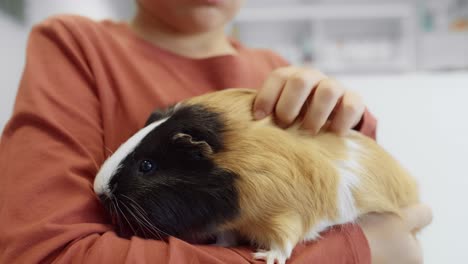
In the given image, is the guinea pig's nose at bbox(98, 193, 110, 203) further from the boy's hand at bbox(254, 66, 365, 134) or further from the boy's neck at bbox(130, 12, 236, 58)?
the boy's neck at bbox(130, 12, 236, 58)

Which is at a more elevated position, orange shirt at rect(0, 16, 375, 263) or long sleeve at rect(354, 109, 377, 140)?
orange shirt at rect(0, 16, 375, 263)

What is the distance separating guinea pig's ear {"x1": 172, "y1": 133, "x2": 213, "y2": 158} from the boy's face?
13.8 inches

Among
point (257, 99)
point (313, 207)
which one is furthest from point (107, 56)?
point (313, 207)

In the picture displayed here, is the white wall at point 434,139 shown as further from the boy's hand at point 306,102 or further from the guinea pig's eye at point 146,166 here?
the guinea pig's eye at point 146,166

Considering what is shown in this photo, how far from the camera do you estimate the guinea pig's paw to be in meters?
0.68

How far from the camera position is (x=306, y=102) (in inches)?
31.1

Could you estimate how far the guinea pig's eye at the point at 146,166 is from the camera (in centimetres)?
75

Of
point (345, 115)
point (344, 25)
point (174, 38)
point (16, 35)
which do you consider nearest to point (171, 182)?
point (345, 115)

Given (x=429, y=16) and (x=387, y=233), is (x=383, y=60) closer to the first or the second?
(x=429, y=16)

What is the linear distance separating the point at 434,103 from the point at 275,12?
6.25 ft

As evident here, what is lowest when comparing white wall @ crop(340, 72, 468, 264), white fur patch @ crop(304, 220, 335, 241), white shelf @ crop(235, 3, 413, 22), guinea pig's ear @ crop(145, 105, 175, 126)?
white wall @ crop(340, 72, 468, 264)

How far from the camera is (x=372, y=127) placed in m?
0.97

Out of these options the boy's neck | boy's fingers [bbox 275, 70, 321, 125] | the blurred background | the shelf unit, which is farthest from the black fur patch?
the shelf unit

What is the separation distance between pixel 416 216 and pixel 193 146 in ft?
1.62
